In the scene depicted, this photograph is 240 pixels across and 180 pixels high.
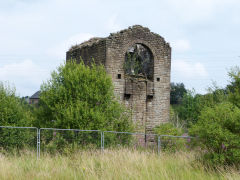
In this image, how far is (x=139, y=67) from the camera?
1911cm

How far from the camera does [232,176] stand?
839cm

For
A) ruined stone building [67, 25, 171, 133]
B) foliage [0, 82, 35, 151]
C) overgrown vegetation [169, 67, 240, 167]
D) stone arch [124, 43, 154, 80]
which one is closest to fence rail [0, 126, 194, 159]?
foliage [0, 82, 35, 151]

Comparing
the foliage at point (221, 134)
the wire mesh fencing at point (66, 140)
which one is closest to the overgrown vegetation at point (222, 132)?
the foliage at point (221, 134)

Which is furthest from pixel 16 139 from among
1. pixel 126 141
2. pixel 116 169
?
pixel 116 169

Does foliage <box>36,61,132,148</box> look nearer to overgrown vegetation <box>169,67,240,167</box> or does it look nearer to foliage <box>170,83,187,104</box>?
overgrown vegetation <box>169,67,240,167</box>

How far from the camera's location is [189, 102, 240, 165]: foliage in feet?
29.8

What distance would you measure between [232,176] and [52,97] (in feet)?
28.1

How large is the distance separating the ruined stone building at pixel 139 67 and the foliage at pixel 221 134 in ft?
25.4

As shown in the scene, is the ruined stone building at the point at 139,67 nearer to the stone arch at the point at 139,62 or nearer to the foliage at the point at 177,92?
the stone arch at the point at 139,62

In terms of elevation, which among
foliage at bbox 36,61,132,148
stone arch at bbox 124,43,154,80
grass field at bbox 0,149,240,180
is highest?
stone arch at bbox 124,43,154,80

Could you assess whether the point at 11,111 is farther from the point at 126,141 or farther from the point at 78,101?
the point at 126,141

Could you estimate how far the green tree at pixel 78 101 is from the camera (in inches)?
551

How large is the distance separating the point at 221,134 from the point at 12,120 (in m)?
9.06

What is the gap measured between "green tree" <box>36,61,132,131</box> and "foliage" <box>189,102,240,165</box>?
5520 millimetres
